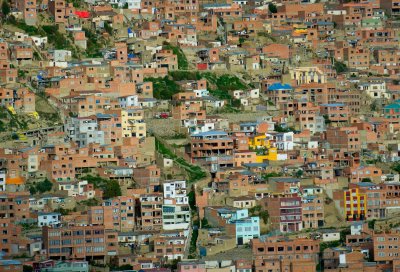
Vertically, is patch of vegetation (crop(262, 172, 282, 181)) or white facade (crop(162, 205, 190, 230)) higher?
patch of vegetation (crop(262, 172, 282, 181))

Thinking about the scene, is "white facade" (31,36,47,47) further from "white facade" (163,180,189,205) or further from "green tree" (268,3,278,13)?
"green tree" (268,3,278,13)

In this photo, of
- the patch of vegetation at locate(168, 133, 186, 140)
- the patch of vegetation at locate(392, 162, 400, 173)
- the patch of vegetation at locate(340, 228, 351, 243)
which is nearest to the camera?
the patch of vegetation at locate(340, 228, 351, 243)

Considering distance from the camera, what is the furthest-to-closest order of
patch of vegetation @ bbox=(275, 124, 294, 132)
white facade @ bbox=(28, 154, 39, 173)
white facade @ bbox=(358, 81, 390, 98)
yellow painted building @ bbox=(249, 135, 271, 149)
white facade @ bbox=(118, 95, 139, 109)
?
white facade @ bbox=(358, 81, 390, 98)
patch of vegetation @ bbox=(275, 124, 294, 132)
white facade @ bbox=(118, 95, 139, 109)
yellow painted building @ bbox=(249, 135, 271, 149)
white facade @ bbox=(28, 154, 39, 173)

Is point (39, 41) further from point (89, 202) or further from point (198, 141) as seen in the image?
point (89, 202)

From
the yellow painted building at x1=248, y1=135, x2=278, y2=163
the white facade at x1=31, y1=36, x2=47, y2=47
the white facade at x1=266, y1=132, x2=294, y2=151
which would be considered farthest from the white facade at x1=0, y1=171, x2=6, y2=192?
the white facade at x1=31, y1=36, x2=47, y2=47

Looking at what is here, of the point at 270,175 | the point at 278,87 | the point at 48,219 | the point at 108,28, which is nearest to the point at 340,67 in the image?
the point at 278,87

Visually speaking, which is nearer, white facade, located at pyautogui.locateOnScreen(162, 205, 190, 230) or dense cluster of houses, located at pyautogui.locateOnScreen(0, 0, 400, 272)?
dense cluster of houses, located at pyautogui.locateOnScreen(0, 0, 400, 272)

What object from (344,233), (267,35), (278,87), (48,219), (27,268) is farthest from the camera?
(267,35)

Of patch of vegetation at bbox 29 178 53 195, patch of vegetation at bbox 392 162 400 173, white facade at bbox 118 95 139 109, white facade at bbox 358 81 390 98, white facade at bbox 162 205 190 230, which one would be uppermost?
white facade at bbox 118 95 139 109
